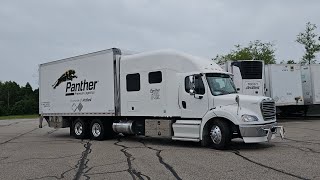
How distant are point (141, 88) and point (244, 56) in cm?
Result: 4009

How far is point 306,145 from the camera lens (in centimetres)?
1291

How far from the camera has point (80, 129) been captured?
1823 centimetres

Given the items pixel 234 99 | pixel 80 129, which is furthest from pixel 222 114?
pixel 80 129

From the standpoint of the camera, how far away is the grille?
12.5m

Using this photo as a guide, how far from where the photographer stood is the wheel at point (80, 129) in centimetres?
1800

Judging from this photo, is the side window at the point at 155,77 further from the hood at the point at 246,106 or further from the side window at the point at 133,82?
the hood at the point at 246,106

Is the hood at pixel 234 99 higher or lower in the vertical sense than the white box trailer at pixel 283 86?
lower

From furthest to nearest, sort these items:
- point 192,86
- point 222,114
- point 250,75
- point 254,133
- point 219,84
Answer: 1. point 250,75
2. point 219,84
3. point 192,86
4. point 222,114
5. point 254,133

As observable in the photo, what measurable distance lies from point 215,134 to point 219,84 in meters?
1.86

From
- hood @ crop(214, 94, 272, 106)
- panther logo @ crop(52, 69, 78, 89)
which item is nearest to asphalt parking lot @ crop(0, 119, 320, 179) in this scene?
hood @ crop(214, 94, 272, 106)

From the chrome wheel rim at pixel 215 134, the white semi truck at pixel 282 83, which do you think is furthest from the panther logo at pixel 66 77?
the white semi truck at pixel 282 83

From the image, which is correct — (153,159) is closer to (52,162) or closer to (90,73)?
(52,162)

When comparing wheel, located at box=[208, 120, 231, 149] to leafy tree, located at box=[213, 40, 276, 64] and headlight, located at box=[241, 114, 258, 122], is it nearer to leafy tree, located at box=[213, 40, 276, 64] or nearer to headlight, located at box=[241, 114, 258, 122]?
headlight, located at box=[241, 114, 258, 122]

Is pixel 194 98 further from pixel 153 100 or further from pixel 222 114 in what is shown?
pixel 153 100
